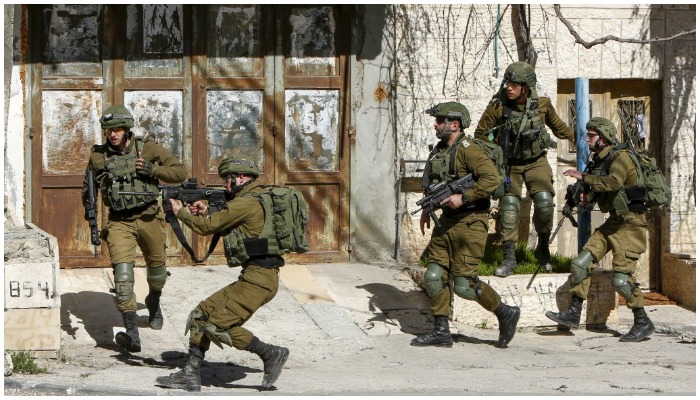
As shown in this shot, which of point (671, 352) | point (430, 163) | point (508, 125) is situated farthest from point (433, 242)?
point (671, 352)

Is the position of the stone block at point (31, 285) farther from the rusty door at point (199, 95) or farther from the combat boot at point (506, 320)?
the combat boot at point (506, 320)

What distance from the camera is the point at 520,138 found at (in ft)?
38.9

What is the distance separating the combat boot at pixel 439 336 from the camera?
11.1 meters

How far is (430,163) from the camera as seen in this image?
11086mm

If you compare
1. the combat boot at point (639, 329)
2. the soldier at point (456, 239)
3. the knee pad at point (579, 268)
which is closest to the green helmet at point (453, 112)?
the soldier at point (456, 239)

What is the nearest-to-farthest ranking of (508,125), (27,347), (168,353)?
(27,347) → (168,353) → (508,125)

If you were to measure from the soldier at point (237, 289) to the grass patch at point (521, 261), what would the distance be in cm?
312

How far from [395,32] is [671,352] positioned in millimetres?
4127

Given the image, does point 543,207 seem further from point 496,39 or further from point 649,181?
point 496,39

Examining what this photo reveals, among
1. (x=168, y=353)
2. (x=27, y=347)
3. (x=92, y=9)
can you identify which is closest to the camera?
(x=27, y=347)

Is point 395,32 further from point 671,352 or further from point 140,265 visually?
point 671,352

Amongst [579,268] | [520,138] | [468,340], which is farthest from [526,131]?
[468,340]

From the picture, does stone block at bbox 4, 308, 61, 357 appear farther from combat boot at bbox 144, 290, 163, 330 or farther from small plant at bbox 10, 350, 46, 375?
combat boot at bbox 144, 290, 163, 330

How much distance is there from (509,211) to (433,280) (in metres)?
1.34
